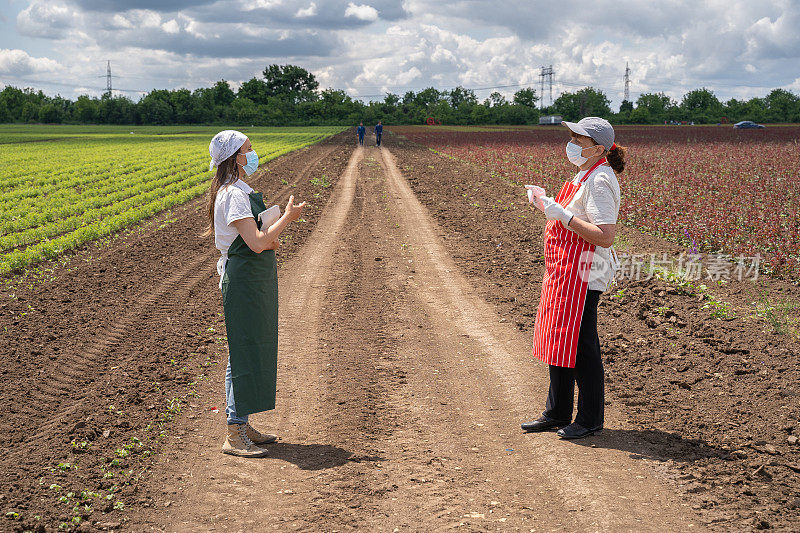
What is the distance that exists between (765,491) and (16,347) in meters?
6.69

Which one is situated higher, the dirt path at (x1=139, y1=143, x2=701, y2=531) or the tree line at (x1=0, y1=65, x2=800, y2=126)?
the tree line at (x1=0, y1=65, x2=800, y2=126)

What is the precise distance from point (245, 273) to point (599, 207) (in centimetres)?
226

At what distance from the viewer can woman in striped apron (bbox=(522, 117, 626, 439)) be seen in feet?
13.6

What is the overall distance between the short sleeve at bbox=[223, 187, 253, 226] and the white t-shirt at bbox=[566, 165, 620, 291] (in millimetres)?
2054

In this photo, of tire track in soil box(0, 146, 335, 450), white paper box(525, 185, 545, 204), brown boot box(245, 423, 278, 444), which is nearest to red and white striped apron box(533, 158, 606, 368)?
white paper box(525, 185, 545, 204)

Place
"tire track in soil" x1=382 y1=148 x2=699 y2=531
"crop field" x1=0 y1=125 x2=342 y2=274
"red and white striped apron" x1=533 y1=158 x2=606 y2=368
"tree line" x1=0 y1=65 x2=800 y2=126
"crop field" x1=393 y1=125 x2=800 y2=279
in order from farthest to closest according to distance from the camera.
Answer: "tree line" x1=0 y1=65 x2=800 y2=126, "crop field" x1=0 y1=125 x2=342 y2=274, "crop field" x1=393 y1=125 x2=800 y2=279, "red and white striped apron" x1=533 y1=158 x2=606 y2=368, "tire track in soil" x1=382 y1=148 x2=699 y2=531

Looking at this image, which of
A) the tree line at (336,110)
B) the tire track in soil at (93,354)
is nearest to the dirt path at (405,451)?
the tire track in soil at (93,354)

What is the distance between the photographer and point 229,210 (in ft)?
13.2

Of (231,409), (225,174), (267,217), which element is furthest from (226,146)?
(231,409)

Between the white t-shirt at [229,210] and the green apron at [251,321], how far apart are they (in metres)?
0.06

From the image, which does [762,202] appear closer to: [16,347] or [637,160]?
[637,160]

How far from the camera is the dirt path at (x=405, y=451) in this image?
11.9 ft

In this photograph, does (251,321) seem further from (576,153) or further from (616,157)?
(616,157)

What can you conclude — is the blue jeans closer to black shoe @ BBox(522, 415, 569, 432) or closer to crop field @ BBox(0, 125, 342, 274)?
black shoe @ BBox(522, 415, 569, 432)
